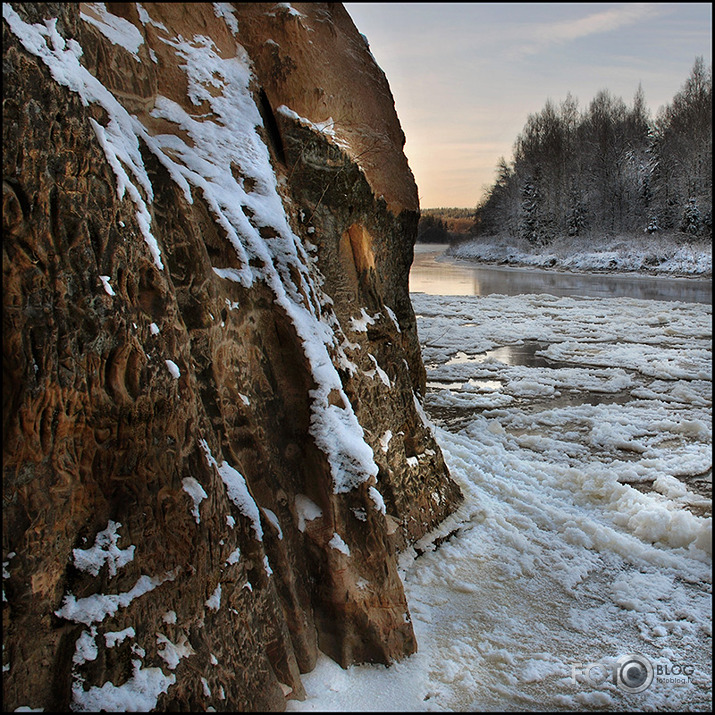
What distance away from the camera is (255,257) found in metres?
3.37

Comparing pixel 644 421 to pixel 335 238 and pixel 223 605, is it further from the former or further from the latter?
pixel 223 605

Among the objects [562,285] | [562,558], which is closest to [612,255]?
[562,285]

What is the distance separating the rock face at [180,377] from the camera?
84.8 inches

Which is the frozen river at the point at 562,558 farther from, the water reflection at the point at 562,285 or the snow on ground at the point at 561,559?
the water reflection at the point at 562,285

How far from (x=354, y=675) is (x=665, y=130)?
40.3m

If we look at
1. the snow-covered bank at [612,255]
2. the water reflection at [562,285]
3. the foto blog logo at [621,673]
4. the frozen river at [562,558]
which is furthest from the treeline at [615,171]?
the foto blog logo at [621,673]

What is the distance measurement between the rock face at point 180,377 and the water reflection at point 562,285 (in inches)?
653

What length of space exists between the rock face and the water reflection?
16.6m

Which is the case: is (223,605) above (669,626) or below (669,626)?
above

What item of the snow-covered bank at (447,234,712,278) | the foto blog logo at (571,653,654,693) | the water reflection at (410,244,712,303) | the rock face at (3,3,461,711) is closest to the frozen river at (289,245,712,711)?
the foto blog logo at (571,653,654,693)

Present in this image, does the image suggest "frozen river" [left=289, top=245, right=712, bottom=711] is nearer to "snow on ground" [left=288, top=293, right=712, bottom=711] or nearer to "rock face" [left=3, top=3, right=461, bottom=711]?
"snow on ground" [left=288, top=293, right=712, bottom=711]

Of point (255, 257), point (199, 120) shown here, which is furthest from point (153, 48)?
point (255, 257)

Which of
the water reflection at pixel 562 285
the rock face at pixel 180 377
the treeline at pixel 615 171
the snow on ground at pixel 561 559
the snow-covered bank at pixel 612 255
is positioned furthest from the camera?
the treeline at pixel 615 171

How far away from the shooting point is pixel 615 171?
3762cm
